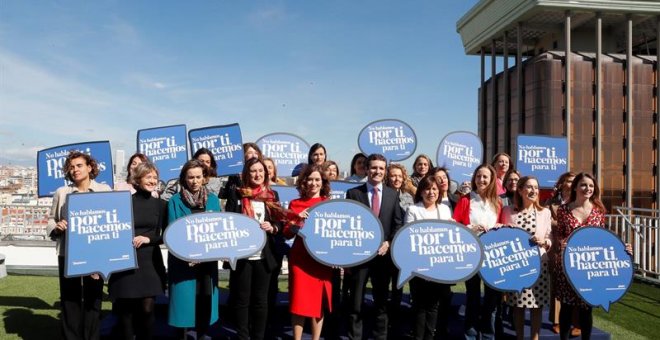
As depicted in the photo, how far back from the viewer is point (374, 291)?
13.2 ft

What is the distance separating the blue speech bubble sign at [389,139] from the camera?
600cm

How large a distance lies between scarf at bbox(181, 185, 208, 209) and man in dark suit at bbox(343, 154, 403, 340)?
1.23 metres

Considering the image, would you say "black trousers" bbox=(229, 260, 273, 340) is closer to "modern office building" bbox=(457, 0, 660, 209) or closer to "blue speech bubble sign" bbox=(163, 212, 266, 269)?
"blue speech bubble sign" bbox=(163, 212, 266, 269)

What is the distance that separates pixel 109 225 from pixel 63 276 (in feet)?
2.15

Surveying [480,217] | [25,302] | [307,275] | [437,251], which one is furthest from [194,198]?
[25,302]

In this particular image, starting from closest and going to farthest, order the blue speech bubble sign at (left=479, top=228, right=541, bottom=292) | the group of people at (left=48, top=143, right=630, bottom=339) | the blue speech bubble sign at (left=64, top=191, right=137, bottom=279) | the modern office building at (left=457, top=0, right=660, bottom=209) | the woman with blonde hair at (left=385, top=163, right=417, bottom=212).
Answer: the blue speech bubble sign at (left=64, top=191, right=137, bottom=279) → the group of people at (left=48, top=143, right=630, bottom=339) → the blue speech bubble sign at (left=479, top=228, right=541, bottom=292) → the woman with blonde hair at (left=385, top=163, right=417, bottom=212) → the modern office building at (left=457, top=0, right=660, bottom=209)

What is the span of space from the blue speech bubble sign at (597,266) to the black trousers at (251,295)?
2459 millimetres

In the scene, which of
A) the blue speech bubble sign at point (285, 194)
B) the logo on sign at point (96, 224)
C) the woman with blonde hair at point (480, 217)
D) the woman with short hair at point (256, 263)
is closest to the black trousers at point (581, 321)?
the woman with blonde hair at point (480, 217)

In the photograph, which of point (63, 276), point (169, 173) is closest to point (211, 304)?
point (63, 276)

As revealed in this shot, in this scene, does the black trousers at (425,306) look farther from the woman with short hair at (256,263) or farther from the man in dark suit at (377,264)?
the woman with short hair at (256,263)

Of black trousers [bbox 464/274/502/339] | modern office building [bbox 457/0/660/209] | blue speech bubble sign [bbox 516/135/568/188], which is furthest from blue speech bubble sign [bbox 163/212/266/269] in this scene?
modern office building [bbox 457/0/660/209]

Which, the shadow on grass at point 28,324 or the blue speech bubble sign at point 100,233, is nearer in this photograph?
the blue speech bubble sign at point 100,233

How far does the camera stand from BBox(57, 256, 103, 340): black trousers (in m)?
3.68

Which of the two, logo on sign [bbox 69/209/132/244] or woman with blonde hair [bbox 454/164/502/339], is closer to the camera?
logo on sign [bbox 69/209/132/244]
